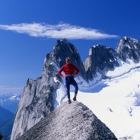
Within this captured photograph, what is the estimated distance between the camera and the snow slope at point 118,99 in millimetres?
94244

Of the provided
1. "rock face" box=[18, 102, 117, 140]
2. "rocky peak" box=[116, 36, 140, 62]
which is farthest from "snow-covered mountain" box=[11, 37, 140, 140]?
"rock face" box=[18, 102, 117, 140]

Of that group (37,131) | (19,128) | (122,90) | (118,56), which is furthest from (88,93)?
(37,131)

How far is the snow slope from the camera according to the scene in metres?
94.2

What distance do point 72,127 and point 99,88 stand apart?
126 m

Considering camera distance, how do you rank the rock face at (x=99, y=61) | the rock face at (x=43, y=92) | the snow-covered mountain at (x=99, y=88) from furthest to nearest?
the rock face at (x=99, y=61) < the rock face at (x=43, y=92) < the snow-covered mountain at (x=99, y=88)

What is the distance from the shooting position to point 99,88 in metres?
139

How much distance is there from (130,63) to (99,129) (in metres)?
159

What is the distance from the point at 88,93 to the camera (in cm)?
12444

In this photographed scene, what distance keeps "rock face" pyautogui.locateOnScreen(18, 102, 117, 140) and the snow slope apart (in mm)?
72170

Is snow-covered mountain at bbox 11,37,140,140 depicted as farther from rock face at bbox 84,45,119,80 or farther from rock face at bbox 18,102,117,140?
rock face at bbox 18,102,117,140

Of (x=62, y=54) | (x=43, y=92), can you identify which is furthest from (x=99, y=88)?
(x=43, y=92)

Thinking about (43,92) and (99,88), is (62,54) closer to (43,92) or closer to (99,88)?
(99,88)

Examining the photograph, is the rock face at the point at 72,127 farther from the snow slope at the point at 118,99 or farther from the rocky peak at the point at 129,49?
the rocky peak at the point at 129,49

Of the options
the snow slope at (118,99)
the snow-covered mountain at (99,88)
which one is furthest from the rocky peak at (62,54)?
the snow slope at (118,99)
